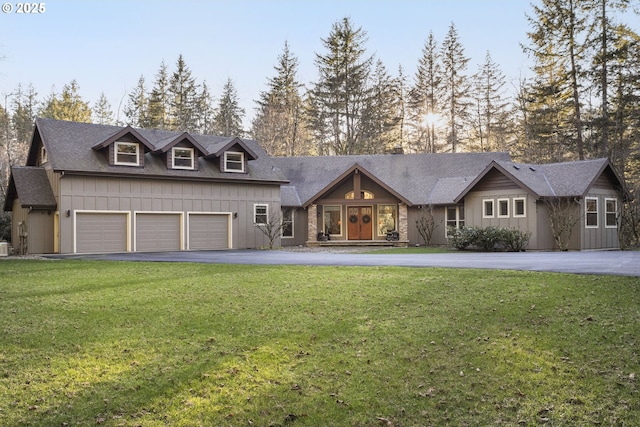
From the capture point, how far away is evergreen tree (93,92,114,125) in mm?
49156

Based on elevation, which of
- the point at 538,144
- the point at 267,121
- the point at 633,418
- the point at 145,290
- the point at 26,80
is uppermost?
the point at 26,80

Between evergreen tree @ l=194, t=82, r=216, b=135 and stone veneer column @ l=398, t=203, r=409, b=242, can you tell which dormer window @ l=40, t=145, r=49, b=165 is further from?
evergreen tree @ l=194, t=82, r=216, b=135

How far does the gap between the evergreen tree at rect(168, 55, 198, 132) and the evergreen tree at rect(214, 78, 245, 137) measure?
309cm

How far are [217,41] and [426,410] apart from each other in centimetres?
2647

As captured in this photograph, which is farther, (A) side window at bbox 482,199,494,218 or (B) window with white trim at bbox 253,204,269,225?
(B) window with white trim at bbox 253,204,269,225

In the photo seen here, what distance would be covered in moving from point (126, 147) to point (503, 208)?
17.0 metres

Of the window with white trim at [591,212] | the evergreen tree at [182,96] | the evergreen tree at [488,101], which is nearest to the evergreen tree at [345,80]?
the evergreen tree at [488,101]

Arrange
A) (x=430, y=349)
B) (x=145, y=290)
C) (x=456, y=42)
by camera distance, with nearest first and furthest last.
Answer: (x=430, y=349) → (x=145, y=290) → (x=456, y=42)

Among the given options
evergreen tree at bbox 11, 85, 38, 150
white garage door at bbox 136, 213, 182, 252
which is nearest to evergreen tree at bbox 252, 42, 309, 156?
white garage door at bbox 136, 213, 182, 252

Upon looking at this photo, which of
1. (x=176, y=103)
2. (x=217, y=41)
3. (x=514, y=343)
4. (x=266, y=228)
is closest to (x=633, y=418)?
(x=514, y=343)

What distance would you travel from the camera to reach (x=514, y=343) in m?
7.10

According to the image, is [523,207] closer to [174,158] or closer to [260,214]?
[260,214]

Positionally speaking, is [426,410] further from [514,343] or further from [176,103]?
[176,103]

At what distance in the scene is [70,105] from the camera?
4553 centimetres
